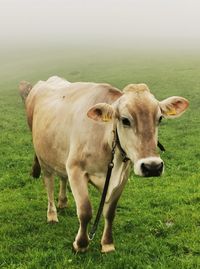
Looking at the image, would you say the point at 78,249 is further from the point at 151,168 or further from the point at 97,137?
the point at 151,168

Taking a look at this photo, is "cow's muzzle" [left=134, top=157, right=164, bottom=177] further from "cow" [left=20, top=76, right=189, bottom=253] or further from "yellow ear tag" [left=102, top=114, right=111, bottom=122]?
"yellow ear tag" [left=102, top=114, right=111, bottom=122]

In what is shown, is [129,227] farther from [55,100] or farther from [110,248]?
[55,100]

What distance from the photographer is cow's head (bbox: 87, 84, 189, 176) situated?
5.59 meters

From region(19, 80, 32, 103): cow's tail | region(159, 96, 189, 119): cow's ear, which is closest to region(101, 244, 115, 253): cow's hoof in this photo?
region(159, 96, 189, 119): cow's ear

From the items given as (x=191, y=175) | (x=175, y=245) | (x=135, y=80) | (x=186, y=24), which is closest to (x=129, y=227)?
(x=175, y=245)

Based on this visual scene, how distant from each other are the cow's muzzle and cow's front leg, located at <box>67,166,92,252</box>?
1.42 metres

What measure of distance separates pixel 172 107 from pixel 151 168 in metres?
1.15

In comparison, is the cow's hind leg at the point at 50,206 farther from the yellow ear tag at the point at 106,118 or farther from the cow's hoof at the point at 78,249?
the yellow ear tag at the point at 106,118

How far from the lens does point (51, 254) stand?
7.07m

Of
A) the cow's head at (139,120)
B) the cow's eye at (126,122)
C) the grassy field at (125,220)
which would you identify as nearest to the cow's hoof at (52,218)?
the grassy field at (125,220)

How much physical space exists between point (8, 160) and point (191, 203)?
649 cm

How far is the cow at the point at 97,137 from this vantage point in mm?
5793

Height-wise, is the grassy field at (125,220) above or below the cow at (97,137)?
below

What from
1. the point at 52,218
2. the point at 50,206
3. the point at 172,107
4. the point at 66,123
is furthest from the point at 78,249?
the point at 172,107
